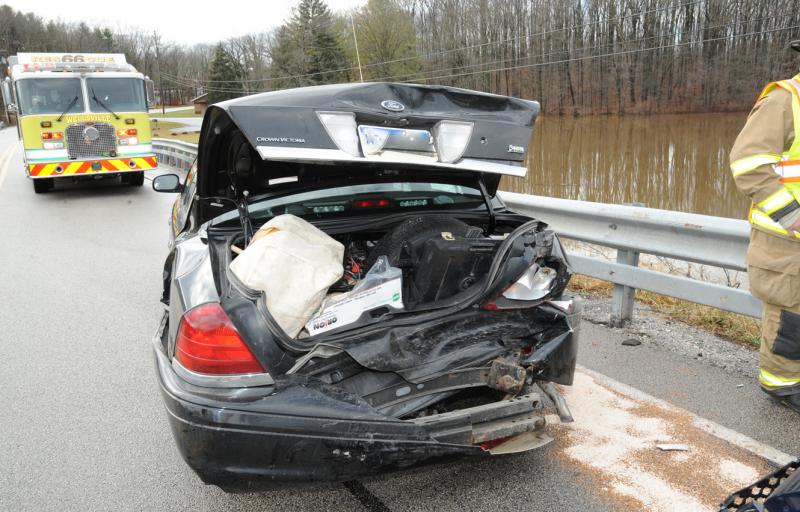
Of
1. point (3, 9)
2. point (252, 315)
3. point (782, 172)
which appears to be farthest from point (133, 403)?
point (3, 9)

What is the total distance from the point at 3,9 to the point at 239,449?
12101 centimetres

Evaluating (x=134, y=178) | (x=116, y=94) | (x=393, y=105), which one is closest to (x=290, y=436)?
(x=393, y=105)

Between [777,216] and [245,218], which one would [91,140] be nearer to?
[245,218]

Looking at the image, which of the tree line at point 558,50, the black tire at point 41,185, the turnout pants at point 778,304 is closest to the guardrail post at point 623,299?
the turnout pants at point 778,304

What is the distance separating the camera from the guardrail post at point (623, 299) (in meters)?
4.58

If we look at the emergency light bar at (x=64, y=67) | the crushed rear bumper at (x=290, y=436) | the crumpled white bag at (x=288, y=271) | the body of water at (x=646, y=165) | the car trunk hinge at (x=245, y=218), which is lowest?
the body of water at (x=646, y=165)

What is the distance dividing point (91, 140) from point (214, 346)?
1240 cm

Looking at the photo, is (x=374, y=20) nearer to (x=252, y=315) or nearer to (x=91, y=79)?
(x=91, y=79)

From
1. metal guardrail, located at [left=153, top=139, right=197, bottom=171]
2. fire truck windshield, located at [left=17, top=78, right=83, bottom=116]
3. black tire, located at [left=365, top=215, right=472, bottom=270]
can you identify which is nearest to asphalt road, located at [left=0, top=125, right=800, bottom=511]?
black tire, located at [left=365, top=215, right=472, bottom=270]

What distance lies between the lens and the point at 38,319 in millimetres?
5285

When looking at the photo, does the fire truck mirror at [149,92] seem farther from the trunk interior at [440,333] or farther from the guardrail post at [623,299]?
the guardrail post at [623,299]

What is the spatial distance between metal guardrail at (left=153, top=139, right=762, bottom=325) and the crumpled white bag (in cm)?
258

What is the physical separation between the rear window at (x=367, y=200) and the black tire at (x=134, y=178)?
11869mm

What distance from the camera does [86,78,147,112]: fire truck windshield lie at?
12.7 meters
